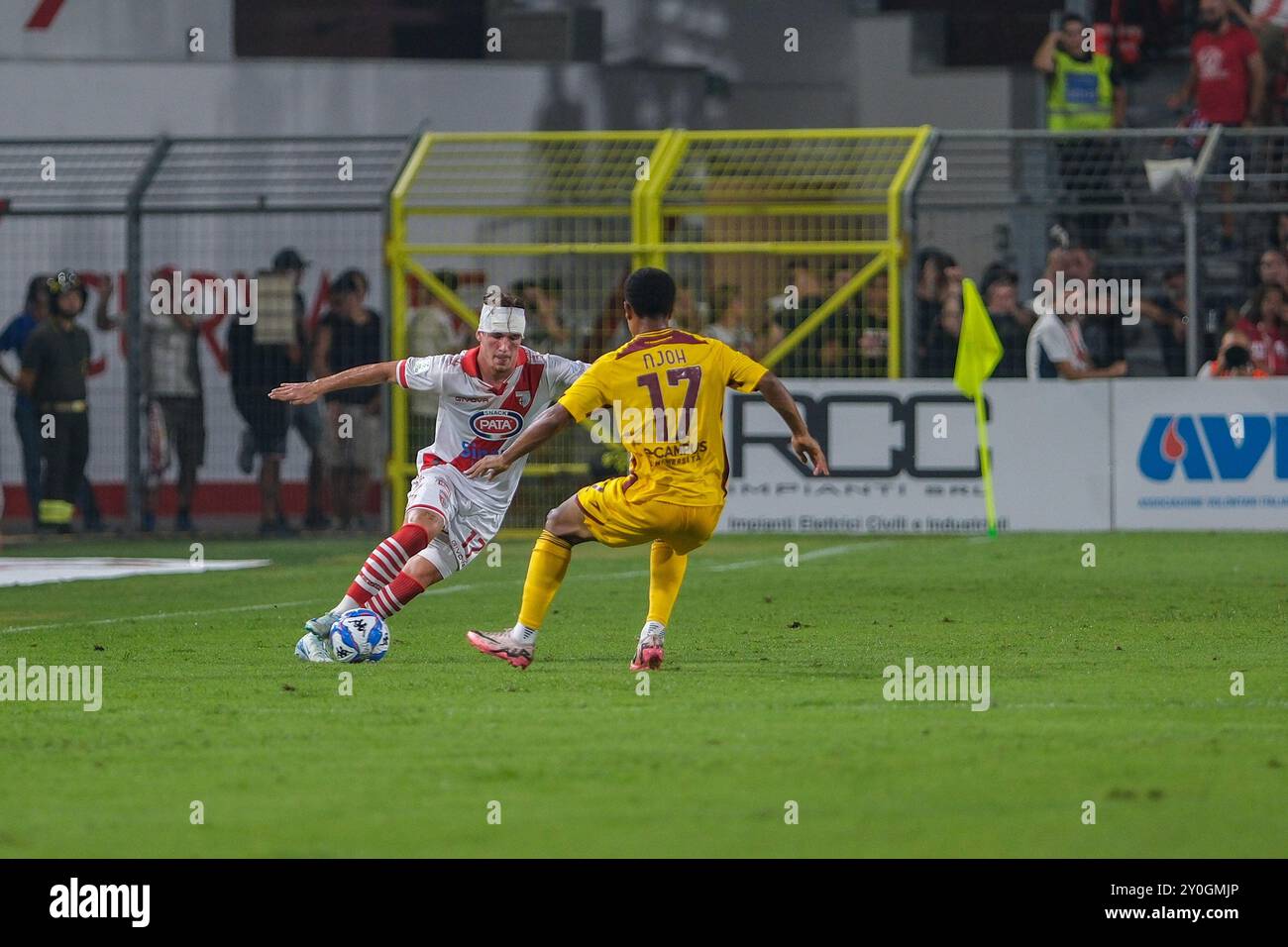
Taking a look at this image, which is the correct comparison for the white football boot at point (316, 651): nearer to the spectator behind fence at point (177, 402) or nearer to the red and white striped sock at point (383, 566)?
the red and white striped sock at point (383, 566)

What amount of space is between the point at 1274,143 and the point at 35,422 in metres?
11.6

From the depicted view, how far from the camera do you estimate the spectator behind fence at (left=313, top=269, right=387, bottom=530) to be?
2020cm

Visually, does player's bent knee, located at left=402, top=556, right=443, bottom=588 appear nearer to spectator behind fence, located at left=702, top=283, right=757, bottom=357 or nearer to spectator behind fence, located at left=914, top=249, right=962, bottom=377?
spectator behind fence, located at left=702, top=283, right=757, bottom=357

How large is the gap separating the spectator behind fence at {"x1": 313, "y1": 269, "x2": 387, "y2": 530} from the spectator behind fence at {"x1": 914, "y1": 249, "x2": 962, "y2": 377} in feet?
16.0

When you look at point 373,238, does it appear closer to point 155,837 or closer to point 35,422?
point 35,422

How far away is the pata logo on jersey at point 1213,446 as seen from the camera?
60.6 feet

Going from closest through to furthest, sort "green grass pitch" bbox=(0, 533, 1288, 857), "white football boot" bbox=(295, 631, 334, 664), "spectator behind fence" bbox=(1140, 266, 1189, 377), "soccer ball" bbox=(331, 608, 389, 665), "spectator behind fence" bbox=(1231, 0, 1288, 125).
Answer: "green grass pitch" bbox=(0, 533, 1288, 857)
"soccer ball" bbox=(331, 608, 389, 665)
"white football boot" bbox=(295, 631, 334, 664)
"spectator behind fence" bbox=(1140, 266, 1189, 377)
"spectator behind fence" bbox=(1231, 0, 1288, 125)

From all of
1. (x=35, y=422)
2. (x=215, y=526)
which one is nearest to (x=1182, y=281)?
(x=215, y=526)

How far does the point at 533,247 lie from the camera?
20062 mm

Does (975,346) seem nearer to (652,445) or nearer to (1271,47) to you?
(1271,47)

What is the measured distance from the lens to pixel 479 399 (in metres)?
10.7
